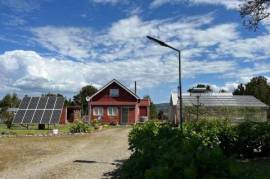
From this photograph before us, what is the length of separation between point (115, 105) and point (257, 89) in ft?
115

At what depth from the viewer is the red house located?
175 ft

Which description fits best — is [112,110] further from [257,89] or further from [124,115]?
[257,89]

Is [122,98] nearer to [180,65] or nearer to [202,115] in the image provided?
[202,115]

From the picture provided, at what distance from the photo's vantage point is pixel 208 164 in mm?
3412

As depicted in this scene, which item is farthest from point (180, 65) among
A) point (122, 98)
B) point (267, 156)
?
point (122, 98)

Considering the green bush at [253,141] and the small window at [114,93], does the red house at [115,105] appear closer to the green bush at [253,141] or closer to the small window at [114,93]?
the small window at [114,93]

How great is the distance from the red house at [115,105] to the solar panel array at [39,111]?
1252 cm

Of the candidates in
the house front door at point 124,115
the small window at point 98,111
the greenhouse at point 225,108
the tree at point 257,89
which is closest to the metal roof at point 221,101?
the greenhouse at point 225,108

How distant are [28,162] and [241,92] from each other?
2990 inches

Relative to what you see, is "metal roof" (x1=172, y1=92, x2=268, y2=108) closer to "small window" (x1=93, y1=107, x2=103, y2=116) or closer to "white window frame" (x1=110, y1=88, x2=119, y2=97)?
"white window frame" (x1=110, y1=88, x2=119, y2=97)

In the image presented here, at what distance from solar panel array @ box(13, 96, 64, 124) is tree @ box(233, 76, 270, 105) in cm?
4362

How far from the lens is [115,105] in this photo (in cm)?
5381

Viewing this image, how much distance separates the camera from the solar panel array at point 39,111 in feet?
125

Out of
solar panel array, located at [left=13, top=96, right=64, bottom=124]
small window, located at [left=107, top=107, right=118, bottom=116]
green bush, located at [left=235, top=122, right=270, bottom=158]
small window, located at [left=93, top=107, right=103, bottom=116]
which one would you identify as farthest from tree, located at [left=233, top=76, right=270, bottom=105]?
green bush, located at [left=235, top=122, right=270, bottom=158]
